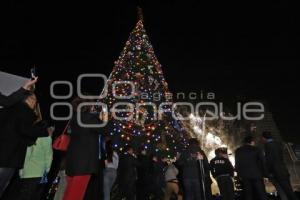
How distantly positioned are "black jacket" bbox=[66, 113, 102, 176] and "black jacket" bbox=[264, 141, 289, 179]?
4735 mm

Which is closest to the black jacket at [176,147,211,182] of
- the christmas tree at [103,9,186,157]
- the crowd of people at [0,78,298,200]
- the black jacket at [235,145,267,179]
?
the crowd of people at [0,78,298,200]

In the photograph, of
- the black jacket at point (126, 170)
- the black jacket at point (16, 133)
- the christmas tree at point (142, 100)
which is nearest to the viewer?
the black jacket at point (16, 133)

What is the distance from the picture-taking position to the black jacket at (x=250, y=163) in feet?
26.6

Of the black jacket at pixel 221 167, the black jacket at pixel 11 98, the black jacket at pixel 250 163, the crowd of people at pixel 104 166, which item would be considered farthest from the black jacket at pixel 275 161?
the black jacket at pixel 11 98

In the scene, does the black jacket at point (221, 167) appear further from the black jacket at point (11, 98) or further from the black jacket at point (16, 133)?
Answer: the black jacket at point (11, 98)

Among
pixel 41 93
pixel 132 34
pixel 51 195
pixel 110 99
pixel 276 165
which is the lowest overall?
pixel 51 195

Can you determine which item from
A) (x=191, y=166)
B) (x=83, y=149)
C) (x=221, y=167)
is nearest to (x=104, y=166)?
(x=83, y=149)

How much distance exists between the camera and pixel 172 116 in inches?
666

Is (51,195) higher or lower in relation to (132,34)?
lower

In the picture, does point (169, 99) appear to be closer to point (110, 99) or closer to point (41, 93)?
point (110, 99)

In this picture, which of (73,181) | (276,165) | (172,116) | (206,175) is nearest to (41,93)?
(172,116)

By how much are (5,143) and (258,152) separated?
5.74 metres

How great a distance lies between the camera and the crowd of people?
4.41 metres

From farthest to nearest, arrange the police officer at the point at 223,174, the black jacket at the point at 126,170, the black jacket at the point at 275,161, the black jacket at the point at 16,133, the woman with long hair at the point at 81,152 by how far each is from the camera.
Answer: the black jacket at the point at 126,170
the police officer at the point at 223,174
the black jacket at the point at 275,161
the woman with long hair at the point at 81,152
the black jacket at the point at 16,133
